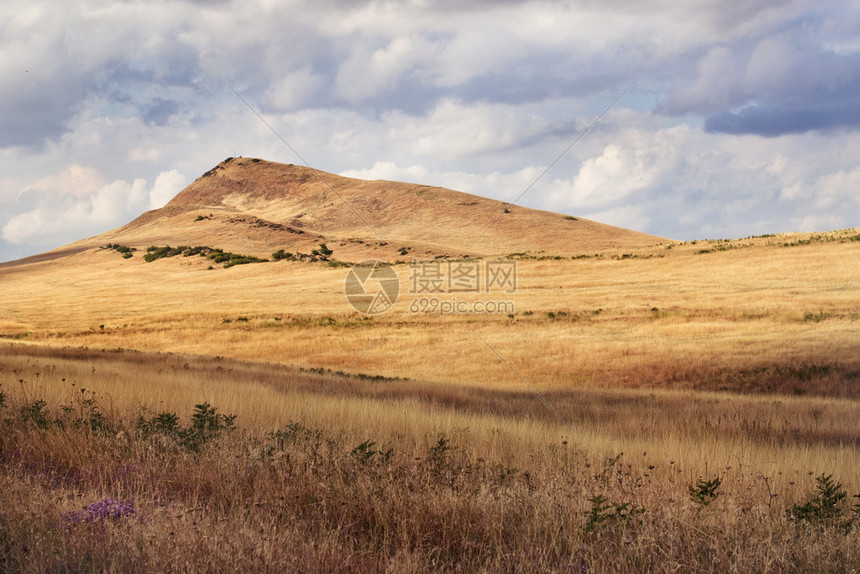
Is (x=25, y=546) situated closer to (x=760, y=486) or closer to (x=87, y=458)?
(x=87, y=458)

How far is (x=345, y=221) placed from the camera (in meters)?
131

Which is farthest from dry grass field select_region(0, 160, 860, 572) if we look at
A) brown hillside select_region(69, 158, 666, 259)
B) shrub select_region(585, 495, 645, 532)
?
brown hillside select_region(69, 158, 666, 259)

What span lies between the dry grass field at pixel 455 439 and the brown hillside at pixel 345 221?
153ft

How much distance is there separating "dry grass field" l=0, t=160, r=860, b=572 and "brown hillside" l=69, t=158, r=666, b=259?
46.5 meters

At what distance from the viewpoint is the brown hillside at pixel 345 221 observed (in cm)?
9925

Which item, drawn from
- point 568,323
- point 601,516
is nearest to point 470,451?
point 601,516

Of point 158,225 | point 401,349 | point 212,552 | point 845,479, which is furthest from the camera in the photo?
point 158,225

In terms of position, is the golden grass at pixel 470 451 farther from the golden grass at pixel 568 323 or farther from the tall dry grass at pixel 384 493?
the golden grass at pixel 568 323

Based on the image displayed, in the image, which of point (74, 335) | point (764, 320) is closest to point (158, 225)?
point (74, 335)

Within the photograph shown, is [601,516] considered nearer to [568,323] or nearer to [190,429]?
[190,429]

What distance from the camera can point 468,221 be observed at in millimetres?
125438

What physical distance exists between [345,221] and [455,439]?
408ft

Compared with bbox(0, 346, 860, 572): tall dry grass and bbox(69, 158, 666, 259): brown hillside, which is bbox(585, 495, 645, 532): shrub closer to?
bbox(0, 346, 860, 572): tall dry grass

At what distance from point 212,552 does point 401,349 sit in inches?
1044
